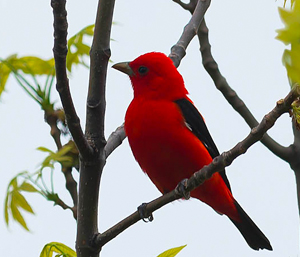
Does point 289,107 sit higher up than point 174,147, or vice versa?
point 174,147

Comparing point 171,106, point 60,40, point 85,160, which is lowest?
point 85,160

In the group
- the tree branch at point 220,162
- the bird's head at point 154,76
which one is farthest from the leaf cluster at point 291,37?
the bird's head at point 154,76

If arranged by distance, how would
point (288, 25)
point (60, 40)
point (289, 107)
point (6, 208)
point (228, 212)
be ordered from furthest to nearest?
point (228, 212)
point (6, 208)
point (60, 40)
point (289, 107)
point (288, 25)

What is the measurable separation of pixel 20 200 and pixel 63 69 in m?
0.79

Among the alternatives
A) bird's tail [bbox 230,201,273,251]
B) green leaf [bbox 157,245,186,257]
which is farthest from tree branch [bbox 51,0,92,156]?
bird's tail [bbox 230,201,273,251]

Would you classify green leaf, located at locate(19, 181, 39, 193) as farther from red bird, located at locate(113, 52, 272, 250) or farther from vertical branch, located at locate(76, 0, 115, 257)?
red bird, located at locate(113, 52, 272, 250)

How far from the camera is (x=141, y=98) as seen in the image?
4320 millimetres

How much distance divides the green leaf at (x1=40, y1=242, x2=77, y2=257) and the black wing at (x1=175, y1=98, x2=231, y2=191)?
5.48ft

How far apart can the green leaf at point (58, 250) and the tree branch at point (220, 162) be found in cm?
17

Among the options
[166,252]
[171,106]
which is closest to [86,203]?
[166,252]

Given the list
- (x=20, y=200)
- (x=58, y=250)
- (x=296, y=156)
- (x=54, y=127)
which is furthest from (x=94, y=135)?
(x=296, y=156)

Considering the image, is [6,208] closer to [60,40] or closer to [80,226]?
[80,226]

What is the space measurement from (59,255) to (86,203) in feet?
1.15

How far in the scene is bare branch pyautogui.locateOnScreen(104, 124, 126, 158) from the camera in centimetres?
344
